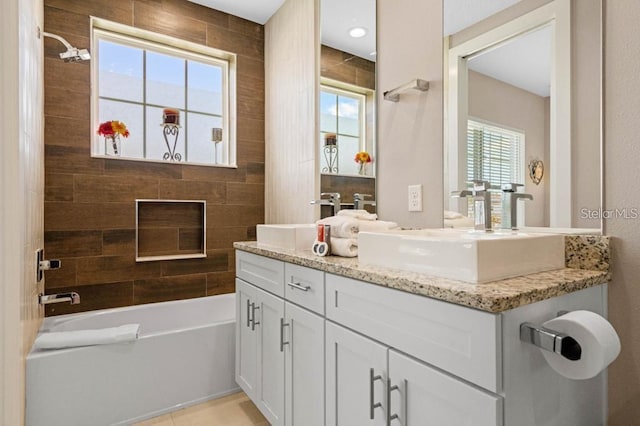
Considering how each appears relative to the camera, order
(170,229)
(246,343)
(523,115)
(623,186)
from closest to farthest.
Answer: (623,186) → (523,115) → (246,343) → (170,229)

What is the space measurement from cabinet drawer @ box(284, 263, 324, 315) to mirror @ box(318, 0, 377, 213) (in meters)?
0.69

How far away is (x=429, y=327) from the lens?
2.94 ft

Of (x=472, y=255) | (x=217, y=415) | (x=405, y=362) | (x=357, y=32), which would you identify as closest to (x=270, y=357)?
(x=217, y=415)

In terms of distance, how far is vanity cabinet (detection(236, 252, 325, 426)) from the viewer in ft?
4.44

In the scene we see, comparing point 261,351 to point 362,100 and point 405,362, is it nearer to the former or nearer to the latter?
point 405,362

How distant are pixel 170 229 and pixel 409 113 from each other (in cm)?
203

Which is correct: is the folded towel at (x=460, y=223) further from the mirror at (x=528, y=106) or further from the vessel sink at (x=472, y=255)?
the vessel sink at (x=472, y=255)

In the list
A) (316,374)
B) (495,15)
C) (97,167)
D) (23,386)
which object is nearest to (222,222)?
(97,167)

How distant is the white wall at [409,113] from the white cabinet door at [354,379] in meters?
0.73

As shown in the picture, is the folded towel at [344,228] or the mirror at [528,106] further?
the folded towel at [344,228]

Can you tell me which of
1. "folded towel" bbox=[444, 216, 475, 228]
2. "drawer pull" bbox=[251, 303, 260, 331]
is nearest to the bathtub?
"drawer pull" bbox=[251, 303, 260, 331]

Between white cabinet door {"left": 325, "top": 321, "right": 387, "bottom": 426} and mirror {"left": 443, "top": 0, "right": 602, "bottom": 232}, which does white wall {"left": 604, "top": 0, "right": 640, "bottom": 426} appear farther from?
white cabinet door {"left": 325, "top": 321, "right": 387, "bottom": 426}

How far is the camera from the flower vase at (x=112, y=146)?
2576 millimetres

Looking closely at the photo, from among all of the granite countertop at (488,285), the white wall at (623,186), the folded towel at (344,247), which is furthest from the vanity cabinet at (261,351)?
the white wall at (623,186)
